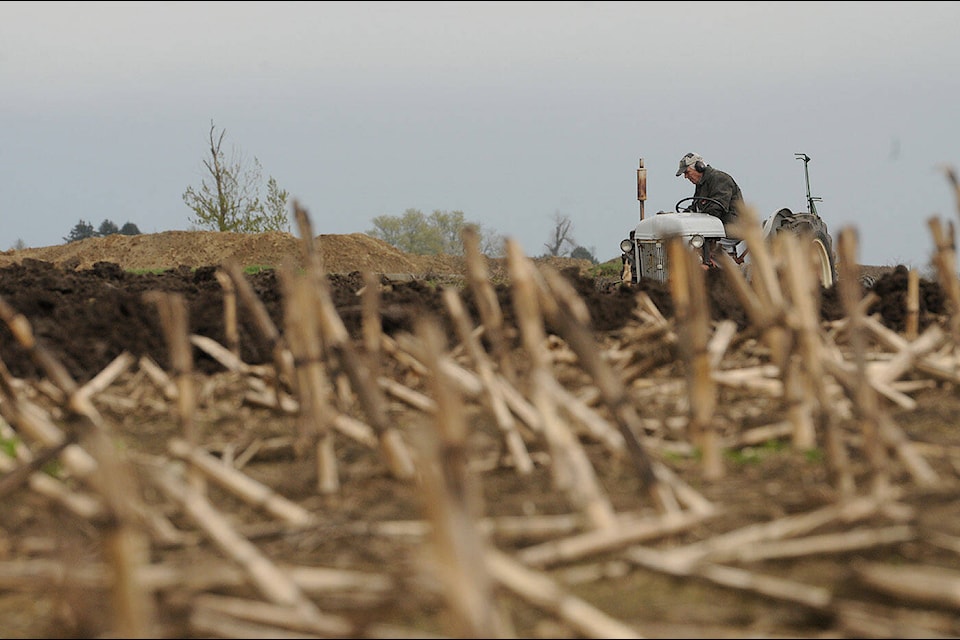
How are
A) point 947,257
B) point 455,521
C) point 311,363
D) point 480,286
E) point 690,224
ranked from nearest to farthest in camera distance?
1. point 455,521
2. point 311,363
3. point 480,286
4. point 947,257
5. point 690,224

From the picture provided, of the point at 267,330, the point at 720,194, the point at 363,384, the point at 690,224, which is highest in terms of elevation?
the point at 720,194

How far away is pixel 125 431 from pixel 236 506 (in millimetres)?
1531

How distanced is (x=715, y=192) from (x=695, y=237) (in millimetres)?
889

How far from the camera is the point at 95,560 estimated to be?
287 centimetres

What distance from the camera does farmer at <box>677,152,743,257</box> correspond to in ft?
48.0

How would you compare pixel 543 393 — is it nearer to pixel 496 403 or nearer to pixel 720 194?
pixel 496 403

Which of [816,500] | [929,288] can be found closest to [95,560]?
[816,500]

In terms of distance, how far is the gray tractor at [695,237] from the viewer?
1418 centimetres

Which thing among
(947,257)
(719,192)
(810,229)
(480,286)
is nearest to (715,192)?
(719,192)

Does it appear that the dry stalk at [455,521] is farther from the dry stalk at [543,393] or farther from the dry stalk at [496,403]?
the dry stalk at [496,403]

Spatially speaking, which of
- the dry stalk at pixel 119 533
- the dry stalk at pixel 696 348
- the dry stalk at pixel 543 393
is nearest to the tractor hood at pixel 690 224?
the dry stalk at pixel 696 348

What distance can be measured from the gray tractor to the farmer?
0.27 ft

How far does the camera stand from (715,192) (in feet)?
48.5

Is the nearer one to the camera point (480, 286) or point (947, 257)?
point (480, 286)
